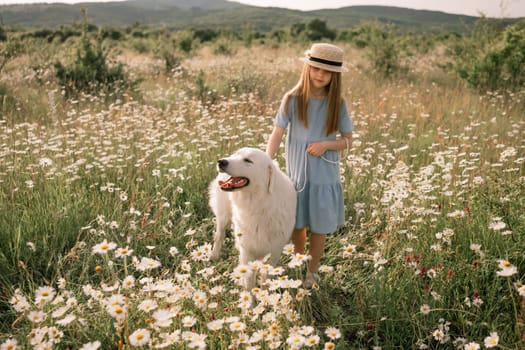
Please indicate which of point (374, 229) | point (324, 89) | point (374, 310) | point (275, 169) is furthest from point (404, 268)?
point (324, 89)

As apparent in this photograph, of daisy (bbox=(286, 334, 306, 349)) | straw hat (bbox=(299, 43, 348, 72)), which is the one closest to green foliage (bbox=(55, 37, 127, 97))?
straw hat (bbox=(299, 43, 348, 72))

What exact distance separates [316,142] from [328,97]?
0.36m

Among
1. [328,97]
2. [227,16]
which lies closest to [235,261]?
[328,97]

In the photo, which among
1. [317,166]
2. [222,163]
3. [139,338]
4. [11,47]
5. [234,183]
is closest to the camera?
[139,338]

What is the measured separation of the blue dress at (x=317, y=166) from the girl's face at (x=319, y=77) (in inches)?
5.3

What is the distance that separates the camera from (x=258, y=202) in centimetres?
274

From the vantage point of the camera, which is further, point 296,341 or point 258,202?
point 258,202

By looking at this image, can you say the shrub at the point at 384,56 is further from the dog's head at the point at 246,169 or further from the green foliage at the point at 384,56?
the dog's head at the point at 246,169

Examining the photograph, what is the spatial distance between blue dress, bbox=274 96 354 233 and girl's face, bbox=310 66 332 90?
134 millimetres

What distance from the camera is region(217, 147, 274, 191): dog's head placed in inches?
100

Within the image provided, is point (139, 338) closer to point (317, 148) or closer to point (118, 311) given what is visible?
point (118, 311)

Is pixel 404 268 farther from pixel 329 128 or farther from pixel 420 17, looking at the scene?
pixel 420 17

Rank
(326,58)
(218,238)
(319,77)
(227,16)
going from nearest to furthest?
(326,58), (319,77), (218,238), (227,16)

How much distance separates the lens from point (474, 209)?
3189 millimetres
